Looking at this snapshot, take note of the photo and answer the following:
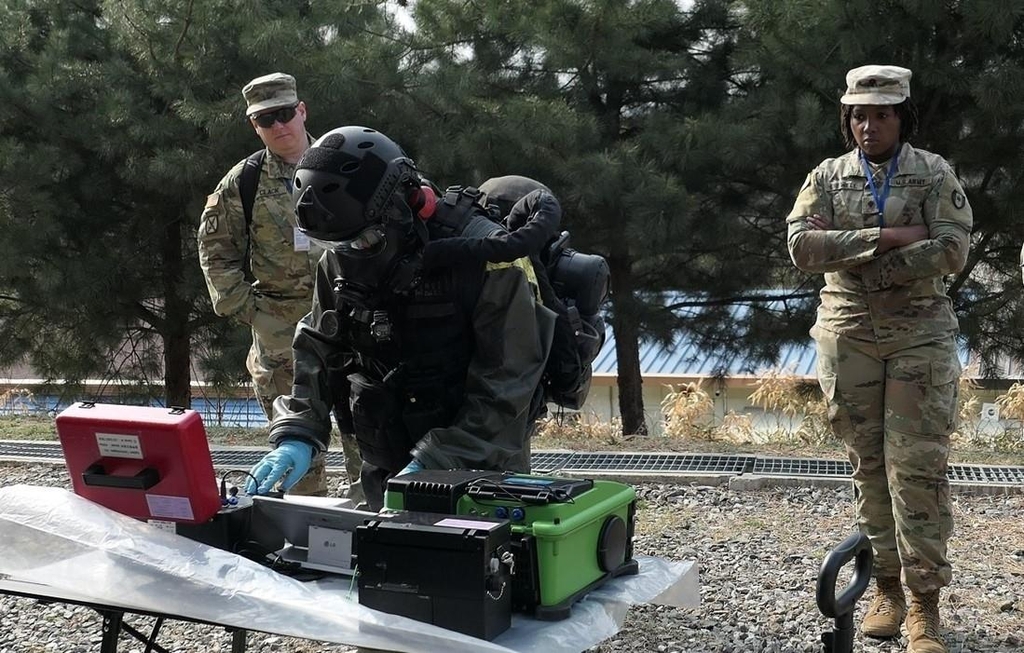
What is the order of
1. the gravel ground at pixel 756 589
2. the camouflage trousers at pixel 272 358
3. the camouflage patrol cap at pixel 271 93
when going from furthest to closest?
the camouflage trousers at pixel 272 358, the camouflage patrol cap at pixel 271 93, the gravel ground at pixel 756 589

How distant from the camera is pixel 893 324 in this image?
3592 mm

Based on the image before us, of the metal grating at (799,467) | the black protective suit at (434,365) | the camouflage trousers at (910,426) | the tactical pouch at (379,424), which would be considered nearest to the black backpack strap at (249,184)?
the black protective suit at (434,365)

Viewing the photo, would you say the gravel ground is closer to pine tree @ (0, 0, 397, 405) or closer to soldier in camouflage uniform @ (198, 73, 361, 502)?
soldier in camouflage uniform @ (198, 73, 361, 502)

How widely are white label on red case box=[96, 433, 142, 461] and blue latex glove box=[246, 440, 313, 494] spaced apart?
35 centimetres

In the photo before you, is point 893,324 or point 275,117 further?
point 275,117

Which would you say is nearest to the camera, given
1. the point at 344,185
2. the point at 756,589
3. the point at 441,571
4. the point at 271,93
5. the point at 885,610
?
the point at 441,571

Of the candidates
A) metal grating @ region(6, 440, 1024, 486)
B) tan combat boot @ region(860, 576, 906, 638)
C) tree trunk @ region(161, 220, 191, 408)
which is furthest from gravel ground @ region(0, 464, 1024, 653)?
tree trunk @ region(161, 220, 191, 408)

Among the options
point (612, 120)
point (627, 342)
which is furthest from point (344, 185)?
point (627, 342)

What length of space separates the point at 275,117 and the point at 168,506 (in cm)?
237

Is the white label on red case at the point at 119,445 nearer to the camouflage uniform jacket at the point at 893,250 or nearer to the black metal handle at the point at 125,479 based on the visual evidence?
the black metal handle at the point at 125,479

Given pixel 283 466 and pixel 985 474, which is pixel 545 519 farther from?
pixel 985 474

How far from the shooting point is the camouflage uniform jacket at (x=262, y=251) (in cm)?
459

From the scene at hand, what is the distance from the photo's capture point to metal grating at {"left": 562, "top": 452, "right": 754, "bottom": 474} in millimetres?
6164

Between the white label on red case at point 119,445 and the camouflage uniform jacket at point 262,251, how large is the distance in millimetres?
2221
